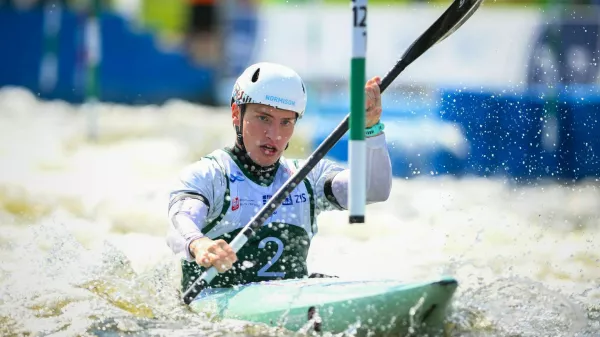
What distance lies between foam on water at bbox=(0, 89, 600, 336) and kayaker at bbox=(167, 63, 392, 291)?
17.9 inches

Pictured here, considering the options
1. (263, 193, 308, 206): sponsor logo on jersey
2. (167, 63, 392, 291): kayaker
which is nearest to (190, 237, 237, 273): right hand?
(167, 63, 392, 291): kayaker

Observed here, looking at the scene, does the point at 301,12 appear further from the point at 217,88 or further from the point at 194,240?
the point at 194,240

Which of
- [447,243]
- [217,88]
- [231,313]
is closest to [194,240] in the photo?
[231,313]

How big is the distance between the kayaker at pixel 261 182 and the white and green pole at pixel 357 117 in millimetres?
510

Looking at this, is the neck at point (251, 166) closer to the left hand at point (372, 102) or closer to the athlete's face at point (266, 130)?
the athlete's face at point (266, 130)

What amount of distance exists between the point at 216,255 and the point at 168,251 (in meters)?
2.73

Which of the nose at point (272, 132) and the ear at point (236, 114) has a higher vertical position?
the ear at point (236, 114)

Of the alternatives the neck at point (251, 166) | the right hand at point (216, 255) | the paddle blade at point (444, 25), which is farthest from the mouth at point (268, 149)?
the paddle blade at point (444, 25)

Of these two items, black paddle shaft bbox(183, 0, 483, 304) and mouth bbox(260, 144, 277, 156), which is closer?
black paddle shaft bbox(183, 0, 483, 304)

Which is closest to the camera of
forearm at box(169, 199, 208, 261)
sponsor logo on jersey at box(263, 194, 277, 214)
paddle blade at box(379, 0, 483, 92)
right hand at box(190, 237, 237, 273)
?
right hand at box(190, 237, 237, 273)

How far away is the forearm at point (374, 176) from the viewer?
19.0 feet

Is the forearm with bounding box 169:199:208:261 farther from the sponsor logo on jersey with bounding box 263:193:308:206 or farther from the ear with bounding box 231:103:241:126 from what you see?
the ear with bounding box 231:103:241:126

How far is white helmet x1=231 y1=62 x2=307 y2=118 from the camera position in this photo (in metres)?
5.71

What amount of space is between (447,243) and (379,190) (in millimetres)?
3503
